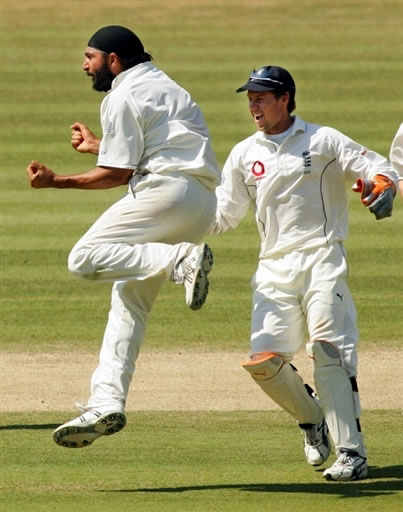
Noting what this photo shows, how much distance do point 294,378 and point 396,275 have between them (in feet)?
18.6

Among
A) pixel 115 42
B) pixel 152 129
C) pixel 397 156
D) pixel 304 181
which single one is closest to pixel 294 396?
pixel 304 181

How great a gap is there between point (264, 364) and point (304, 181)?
34.6 inches

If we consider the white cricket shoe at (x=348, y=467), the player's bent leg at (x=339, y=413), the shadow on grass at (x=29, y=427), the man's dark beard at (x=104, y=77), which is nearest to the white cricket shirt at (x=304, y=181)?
the player's bent leg at (x=339, y=413)

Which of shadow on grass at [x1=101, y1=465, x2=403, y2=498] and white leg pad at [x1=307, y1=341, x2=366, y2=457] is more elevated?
white leg pad at [x1=307, y1=341, x2=366, y2=457]

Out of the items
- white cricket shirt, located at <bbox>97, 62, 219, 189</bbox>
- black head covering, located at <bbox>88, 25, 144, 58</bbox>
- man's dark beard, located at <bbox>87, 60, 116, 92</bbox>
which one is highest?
black head covering, located at <bbox>88, 25, 144, 58</bbox>

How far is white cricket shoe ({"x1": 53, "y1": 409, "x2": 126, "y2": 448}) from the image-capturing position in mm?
6922

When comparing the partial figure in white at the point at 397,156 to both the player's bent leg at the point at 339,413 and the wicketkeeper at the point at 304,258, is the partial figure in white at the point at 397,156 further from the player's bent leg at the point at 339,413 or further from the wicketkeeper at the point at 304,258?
the player's bent leg at the point at 339,413

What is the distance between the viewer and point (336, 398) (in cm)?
707

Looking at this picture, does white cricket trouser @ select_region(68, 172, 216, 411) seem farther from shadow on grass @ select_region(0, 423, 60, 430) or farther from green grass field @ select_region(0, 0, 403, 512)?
shadow on grass @ select_region(0, 423, 60, 430)

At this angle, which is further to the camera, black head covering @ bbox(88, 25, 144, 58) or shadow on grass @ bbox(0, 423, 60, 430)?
shadow on grass @ bbox(0, 423, 60, 430)

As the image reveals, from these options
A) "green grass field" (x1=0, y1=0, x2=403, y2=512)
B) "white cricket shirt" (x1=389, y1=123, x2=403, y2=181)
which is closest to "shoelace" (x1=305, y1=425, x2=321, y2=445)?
"green grass field" (x1=0, y1=0, x2=403, y2=512)

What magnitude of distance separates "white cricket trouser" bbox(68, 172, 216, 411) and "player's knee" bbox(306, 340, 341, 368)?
0.74 m

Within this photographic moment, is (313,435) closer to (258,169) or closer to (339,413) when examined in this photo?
(339,413)

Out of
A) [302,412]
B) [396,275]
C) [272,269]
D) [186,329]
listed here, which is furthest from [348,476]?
[396,275]
